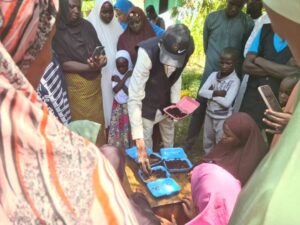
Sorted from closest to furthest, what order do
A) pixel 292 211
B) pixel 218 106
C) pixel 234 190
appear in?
1. pixel 292 211
2. pixel 234 190
3. pixel 218 106

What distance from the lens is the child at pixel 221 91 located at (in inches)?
135

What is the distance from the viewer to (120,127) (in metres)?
3.54

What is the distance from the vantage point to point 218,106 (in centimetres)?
350

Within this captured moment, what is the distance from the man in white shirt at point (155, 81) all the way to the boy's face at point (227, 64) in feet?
1.84

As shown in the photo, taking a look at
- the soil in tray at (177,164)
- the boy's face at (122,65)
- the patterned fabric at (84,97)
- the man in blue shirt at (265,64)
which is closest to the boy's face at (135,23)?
the boy's face at (122,65)

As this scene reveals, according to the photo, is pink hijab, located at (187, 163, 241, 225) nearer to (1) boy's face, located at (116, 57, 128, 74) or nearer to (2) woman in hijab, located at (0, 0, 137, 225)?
(2) woman in hijab, located at (0, 0, 137, 225)

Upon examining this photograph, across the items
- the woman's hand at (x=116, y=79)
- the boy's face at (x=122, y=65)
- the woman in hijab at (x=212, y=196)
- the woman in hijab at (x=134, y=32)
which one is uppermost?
the woman in hijab at (x=134, y=32)

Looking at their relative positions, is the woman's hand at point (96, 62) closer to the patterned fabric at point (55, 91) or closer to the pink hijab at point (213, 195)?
the patterned fabric at point (55, 91)

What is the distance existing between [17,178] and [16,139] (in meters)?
0.06

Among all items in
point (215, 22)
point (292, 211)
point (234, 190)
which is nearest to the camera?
point (292, 211)

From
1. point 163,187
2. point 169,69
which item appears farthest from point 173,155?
point 169,69

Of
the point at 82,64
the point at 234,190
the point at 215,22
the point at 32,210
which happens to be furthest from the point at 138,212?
the point at 215,22

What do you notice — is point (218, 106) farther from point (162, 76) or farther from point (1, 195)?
point (1, 195)

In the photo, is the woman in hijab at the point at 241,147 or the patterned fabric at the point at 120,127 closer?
the woman in hijab at the point at 241,147
